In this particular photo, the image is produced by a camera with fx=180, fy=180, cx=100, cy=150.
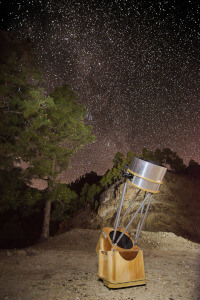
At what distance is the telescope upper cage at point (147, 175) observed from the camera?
13.0 feet

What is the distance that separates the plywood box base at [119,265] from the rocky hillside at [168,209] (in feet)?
40.3

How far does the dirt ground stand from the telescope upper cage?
86.8 inches

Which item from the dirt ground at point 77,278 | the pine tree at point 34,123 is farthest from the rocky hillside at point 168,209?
the dirt ground at point 77,278

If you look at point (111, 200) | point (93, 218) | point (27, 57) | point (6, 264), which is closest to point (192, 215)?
point (111, 200)

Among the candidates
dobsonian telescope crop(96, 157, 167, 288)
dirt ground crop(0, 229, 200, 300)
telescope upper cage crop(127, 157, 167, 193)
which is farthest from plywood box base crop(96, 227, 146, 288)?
telescope upper cage crop(127, 157, 167, 193)

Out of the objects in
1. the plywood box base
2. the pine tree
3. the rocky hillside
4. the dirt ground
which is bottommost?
the rocky hillside

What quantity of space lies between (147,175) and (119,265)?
207 centimetres

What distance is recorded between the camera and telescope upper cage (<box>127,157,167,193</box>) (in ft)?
13.0

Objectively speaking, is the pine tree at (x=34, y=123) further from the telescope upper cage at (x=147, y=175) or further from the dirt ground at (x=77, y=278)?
the telescope upper cage at (x=147, y=175)

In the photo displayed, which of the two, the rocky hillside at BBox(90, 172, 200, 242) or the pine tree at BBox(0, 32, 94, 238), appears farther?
the rocky hillside at BBox(90, 172, 200, 242)

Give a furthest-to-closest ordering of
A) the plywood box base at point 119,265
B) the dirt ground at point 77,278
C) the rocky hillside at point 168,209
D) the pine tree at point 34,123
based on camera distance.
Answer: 1. the rocky hillside at point 168,209
2. the pine tree at point 34,123
3. the plywood box base at point 119,265
4. the dirt ground at point 77,278

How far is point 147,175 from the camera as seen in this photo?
396 centimetres

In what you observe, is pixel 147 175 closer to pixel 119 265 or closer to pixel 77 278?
pixel 119 265

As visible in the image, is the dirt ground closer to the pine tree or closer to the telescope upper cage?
the telescope upper cage
